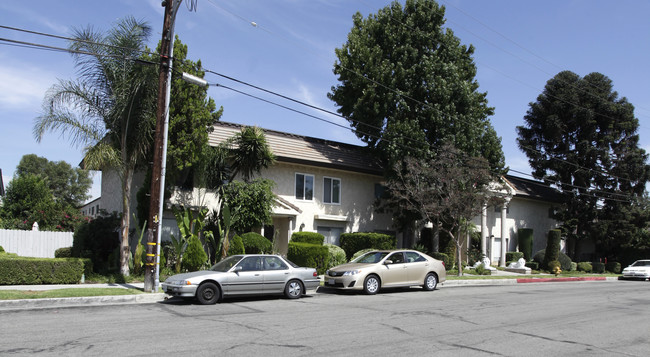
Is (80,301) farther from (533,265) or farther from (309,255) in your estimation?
(533,265)

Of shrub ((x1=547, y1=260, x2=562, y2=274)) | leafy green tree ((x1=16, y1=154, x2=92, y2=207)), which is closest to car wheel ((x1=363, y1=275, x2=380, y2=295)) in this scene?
shrub ((x1=547, y1=260, x2=562, y2=274))

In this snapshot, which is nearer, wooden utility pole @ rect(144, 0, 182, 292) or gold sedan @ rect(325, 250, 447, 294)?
wooden utility pole @ rect(144, 0, 182, 292)

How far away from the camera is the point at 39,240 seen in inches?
877

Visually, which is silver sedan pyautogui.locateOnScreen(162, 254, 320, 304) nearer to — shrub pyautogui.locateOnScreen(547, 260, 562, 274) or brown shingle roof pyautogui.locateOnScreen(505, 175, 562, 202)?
shrub pyautogui.locateOnScreen(547, 260, 562, 274)

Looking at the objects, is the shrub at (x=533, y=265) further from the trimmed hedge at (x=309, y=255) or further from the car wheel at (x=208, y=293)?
the car wheel at (x=208, y=293)

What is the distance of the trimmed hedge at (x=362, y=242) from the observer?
1000 inches

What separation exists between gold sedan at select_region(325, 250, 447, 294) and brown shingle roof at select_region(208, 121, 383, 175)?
8733mm

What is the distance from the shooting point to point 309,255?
70.2 feet

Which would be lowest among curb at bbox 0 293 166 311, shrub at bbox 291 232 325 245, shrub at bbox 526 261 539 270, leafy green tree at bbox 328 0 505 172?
shrub at bbox 526 261 539 270

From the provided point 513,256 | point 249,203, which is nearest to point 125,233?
point 249,203

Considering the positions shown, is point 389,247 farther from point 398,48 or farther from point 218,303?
point 218,303

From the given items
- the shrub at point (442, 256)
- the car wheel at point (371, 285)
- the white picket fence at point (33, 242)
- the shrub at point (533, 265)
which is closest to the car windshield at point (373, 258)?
the car wheel at point (371, 285)

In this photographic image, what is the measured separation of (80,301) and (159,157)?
14.8 feet

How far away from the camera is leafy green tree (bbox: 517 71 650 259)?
37.7 metres
